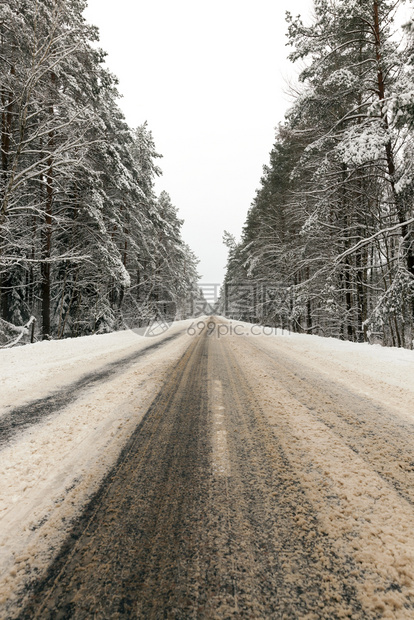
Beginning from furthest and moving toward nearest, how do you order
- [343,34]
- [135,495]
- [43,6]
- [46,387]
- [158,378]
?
[343,34] < [43,6] < [158,378] < [46,387] < [135,495]

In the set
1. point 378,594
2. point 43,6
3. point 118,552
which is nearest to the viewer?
point 378,594

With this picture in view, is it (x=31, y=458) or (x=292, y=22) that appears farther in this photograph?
(x=292, y=22)

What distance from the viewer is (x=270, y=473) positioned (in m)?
1.57

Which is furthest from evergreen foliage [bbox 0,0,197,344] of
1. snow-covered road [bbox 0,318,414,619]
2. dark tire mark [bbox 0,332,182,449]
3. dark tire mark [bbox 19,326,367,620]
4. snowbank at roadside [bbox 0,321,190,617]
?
dark tire mark [bbox 19,326,367,620]

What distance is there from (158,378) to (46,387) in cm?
140

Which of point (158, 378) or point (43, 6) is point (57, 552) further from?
point (43, 6)

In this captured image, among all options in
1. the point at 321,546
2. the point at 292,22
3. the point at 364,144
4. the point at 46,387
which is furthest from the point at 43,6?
the point at 321,546

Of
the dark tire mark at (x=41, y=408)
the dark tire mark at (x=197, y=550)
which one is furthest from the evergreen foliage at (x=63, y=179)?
the dark tire mark at (x=197, y=550)

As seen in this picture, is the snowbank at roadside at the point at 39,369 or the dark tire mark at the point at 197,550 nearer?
the dark tire mark at the point at 197,550

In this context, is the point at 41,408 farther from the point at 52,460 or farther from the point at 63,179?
the point at 63,179

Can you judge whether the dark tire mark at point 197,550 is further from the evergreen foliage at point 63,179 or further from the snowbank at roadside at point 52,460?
the evergreen foliage at point 63,179

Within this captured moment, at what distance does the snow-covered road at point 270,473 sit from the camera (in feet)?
3.06

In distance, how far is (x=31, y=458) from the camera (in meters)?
1.75

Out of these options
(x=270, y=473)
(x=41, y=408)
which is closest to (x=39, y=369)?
(x=41, y=408)
